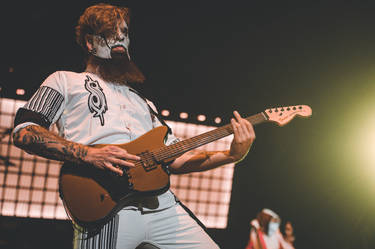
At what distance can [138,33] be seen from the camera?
152 inches

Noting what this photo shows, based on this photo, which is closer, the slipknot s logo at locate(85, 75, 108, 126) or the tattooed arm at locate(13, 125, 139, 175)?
the tattooed arm at locate(13, 125, 139, 175)

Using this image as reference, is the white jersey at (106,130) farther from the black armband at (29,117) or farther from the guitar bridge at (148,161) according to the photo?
the guitar bridge at (148,161)

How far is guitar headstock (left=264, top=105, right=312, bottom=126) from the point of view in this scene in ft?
6.59

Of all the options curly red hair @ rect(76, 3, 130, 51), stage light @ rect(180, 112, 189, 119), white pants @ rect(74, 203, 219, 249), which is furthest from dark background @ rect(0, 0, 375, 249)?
white pants @ rect(74, 203, 219, 249)

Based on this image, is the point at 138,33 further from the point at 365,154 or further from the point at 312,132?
the point at 365,154

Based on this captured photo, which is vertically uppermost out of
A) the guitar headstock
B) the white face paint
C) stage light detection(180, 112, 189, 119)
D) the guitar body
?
the guitar headstock

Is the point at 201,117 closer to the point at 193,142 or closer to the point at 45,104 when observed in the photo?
the point at 193,142

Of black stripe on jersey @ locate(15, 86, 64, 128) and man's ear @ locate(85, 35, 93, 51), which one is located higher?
man's ear @ locate(85, 35, 93, 51)

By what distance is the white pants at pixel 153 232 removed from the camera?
1.46 meters

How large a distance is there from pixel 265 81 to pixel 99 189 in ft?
11.2

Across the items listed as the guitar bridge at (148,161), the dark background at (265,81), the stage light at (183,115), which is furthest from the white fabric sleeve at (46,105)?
the stage light at (183,115)

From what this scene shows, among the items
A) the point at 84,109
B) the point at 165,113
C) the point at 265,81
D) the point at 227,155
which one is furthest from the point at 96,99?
the point at 265,81

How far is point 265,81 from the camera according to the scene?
438cm

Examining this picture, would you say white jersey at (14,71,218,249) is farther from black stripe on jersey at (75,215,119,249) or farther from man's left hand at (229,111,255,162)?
man's left hand at (229,111,255,162)
